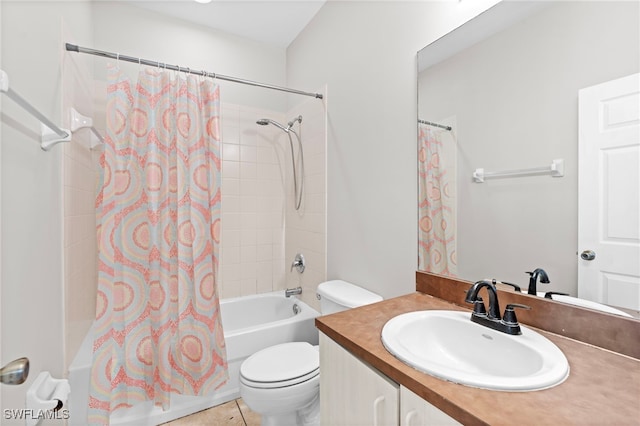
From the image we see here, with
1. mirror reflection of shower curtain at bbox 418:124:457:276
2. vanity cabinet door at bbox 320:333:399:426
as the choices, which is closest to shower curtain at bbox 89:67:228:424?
vanity cabinet door at bbox 320:333:399:426

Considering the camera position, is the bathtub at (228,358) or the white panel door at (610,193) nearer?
the white panel door at (610,193)

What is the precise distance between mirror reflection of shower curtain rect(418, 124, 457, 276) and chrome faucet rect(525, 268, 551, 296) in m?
0.27

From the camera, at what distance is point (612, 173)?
0.76 meters

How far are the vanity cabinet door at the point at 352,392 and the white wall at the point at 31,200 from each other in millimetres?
804

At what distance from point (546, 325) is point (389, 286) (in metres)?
0.75

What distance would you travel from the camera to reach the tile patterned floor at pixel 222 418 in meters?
1.66

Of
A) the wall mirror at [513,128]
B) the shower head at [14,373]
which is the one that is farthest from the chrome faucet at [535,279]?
the shower head at [14,373]

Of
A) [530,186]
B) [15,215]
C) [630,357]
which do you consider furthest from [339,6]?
[630,357]

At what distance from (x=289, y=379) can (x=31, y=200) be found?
124 centimetres

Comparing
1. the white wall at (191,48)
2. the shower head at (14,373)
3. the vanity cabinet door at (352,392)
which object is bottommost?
the vanity cabinet door at (352,392)

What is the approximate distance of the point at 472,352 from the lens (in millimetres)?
877

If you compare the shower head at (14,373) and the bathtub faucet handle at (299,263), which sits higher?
the shower head at (14,373)

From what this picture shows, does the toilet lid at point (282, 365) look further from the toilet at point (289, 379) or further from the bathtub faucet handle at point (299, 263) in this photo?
the bathtub faucet handle at point (299, 263)

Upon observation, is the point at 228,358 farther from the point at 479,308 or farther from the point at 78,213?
the point at 479,308
